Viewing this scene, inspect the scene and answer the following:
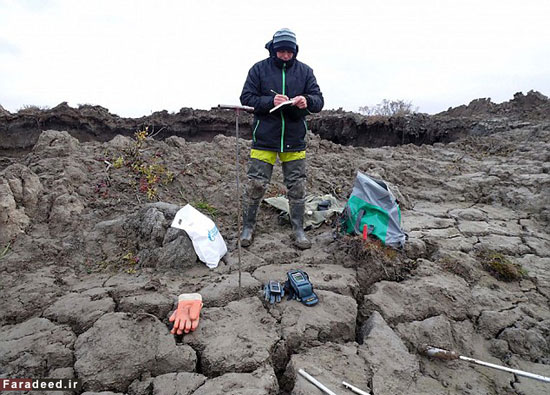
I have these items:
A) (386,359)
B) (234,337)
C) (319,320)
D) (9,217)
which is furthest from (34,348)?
(386,359)

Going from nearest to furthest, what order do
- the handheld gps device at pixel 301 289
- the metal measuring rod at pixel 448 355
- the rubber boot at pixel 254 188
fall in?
1. the metal measuring rod at pixel 448 355
2. the handheld gps device at pixel 301 289
3. the rubber boot at pixel 254 188

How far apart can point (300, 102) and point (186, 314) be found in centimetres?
219

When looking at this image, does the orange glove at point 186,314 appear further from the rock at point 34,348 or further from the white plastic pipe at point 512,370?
the white plastic pipe at point 512,370

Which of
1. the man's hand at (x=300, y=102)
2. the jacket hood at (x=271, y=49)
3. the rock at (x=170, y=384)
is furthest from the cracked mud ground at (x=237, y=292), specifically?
the jacket hood at (x=271, y=49)

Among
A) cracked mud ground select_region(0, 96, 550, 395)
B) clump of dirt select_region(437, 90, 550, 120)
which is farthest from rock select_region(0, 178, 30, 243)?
clump of dirt select_region(437, 90, 550, 120)

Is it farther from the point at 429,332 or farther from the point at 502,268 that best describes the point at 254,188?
the point at 502,268

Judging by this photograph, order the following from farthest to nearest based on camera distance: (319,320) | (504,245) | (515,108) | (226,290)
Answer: (515,108) → (504,245) → (226,290) → (319,320)

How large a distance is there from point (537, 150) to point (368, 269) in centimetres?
612

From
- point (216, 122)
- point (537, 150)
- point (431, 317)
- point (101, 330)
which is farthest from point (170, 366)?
point (216, 122)

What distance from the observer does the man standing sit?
3.28 m

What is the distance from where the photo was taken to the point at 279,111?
3342 mm

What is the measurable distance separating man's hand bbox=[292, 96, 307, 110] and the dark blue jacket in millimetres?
110

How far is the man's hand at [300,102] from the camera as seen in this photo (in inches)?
123

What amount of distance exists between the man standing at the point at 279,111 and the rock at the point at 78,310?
1.51 meters
